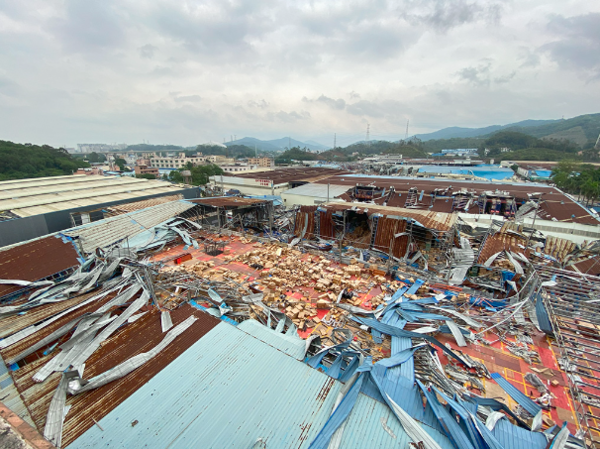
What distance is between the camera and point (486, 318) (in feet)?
30.3

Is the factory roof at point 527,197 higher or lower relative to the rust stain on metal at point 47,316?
A: lower

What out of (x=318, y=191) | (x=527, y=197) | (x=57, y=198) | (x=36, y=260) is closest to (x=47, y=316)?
(x=36, y=260)

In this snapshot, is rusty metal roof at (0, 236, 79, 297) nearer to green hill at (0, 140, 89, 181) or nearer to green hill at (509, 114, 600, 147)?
green hill at (0, 140, 89, 181)

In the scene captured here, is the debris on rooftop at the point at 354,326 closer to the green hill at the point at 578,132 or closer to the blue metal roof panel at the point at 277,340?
the blue metal roof panel at the point at 277,340

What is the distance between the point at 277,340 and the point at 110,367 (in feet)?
12.7

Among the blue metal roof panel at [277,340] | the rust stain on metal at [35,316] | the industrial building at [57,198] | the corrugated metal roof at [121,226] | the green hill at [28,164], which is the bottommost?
the blue metal roof panel at [277,340]

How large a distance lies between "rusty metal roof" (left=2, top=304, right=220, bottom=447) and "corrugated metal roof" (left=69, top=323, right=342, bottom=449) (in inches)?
8.9

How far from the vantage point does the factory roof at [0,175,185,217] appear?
785 inches

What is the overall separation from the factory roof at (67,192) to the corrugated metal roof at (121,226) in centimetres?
664

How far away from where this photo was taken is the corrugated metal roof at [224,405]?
4586 mm

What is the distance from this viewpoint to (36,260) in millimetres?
11789

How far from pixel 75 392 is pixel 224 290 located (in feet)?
18.8

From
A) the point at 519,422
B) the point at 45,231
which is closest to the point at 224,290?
the point at 519,422

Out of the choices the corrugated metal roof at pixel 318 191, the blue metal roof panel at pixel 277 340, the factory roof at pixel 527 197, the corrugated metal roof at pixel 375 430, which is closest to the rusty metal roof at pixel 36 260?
the blue metal roof panel at pixel 277 340
